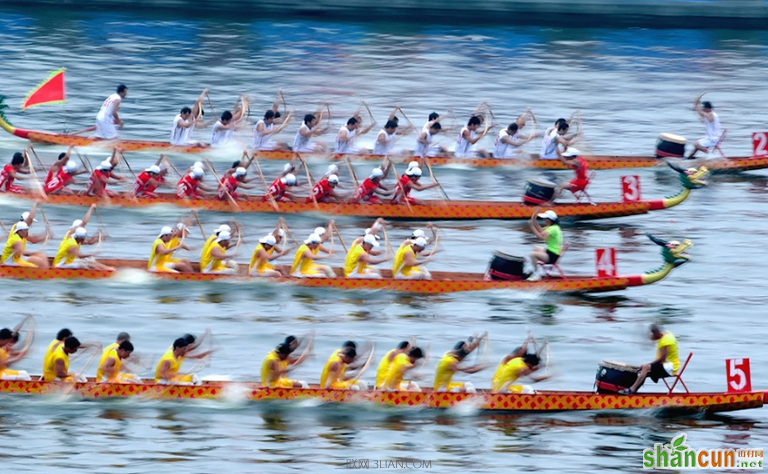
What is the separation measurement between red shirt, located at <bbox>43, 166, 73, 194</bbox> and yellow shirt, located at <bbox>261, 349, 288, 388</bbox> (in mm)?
12255

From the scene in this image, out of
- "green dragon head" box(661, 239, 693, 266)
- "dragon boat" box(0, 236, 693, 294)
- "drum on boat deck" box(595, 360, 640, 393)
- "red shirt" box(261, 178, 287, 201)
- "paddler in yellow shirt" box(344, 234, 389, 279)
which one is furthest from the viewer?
"red shirt" box(261, 178, 287, 201)

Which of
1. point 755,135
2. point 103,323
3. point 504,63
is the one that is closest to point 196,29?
point 504,63

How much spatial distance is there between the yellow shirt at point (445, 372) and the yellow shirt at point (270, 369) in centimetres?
234

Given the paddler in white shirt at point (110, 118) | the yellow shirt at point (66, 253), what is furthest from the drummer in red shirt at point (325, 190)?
the paddler in white shirt at point (110, 118)

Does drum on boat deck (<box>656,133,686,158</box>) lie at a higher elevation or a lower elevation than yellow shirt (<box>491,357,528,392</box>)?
higher

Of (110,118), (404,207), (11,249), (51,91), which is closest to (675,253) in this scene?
(404,207)

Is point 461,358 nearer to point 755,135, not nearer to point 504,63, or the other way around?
point 755,135

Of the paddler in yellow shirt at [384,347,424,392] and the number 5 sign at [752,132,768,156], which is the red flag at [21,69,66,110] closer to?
the number 5 sign at [752,132,768,156]

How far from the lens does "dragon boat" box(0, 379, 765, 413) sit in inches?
997

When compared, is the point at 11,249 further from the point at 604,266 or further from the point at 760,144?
the point at 760,144

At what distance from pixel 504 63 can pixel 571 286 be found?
83.6 feet

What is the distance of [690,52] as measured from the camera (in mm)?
57500

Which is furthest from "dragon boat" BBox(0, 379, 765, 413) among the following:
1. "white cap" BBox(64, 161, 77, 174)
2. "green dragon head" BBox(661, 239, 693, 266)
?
"white cap" BBox(64, 161, 77, 174)

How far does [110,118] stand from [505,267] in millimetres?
13966
